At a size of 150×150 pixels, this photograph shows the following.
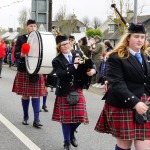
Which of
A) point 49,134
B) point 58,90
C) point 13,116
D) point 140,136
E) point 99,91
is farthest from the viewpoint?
point 99,91

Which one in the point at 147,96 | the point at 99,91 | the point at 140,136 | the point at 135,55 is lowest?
the point at 99,91

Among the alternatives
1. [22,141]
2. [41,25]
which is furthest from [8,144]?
[41,25]

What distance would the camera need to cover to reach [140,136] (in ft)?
12.3

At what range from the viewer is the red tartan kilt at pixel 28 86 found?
6.48 m

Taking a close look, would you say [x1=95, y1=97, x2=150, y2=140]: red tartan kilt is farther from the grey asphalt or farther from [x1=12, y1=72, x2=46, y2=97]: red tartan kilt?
[x1=12, y1=72, x2=46, y2=97]: red tartan kilt

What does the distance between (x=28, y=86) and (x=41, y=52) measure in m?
0.79

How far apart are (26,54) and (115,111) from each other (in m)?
2.88

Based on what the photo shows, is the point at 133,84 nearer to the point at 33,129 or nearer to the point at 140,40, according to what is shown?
the point at 140,40

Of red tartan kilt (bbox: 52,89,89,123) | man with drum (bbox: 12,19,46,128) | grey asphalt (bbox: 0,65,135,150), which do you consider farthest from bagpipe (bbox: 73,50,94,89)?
man with drum (bbox: 12,19,46,128)

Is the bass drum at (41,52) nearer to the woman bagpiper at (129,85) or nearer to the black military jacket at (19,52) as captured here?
the black military jacket at (19,52)

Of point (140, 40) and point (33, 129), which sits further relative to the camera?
point (33, 129)

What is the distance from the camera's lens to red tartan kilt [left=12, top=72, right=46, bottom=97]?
6480 millimetres

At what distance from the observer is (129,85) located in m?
3.76

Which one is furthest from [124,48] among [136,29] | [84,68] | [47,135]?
[47,135]
